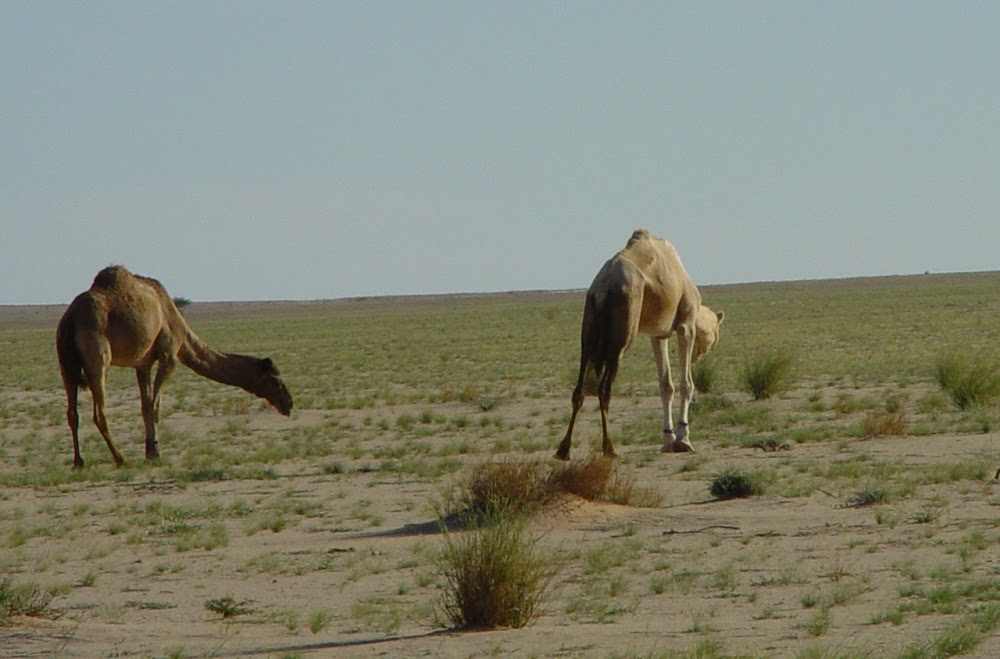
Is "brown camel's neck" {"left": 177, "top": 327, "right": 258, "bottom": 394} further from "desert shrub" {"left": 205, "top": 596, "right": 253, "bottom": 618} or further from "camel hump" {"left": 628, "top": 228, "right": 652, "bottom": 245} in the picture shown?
"desert shrub" {"left": 205, "top": 596, "right": 253, "bottom": 618}

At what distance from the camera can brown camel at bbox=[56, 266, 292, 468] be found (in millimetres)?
17531

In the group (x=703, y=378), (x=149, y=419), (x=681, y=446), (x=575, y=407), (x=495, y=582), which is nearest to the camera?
(x=495, y=582)

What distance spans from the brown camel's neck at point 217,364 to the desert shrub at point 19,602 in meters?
10.0

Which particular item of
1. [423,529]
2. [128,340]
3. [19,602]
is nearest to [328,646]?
[19,602]

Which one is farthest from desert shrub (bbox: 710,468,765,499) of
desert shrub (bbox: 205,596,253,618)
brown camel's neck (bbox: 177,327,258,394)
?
brown camel's neck (bbox: 177,327,258,394)

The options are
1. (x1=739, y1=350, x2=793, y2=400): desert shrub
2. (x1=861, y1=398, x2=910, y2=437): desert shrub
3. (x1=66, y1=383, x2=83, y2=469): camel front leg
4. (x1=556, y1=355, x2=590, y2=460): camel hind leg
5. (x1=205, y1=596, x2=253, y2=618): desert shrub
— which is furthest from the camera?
(x1=739, y1=350, x2=793, y2=400): desert shrub

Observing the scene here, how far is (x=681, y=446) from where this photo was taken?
17.9 meters

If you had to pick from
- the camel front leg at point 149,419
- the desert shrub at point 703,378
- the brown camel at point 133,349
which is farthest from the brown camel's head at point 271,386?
the desert shrub at point 703,378

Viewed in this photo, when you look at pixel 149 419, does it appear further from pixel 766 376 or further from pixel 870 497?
pixel 766 376

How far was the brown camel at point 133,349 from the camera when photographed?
57.5 feet

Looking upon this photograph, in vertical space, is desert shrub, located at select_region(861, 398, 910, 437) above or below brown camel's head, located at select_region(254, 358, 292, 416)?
below

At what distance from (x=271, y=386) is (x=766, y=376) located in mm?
8562

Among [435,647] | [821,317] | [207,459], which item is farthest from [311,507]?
[821,317]

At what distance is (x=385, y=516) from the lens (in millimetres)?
13984
